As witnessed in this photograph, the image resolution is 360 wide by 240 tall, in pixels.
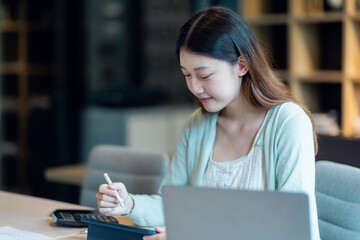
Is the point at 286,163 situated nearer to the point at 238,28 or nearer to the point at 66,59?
the point at 238,28

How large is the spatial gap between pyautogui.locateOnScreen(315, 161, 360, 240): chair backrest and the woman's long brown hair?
0.23 metres

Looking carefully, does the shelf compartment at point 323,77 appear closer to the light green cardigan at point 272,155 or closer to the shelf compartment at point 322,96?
the shelf compartment at point 322,96

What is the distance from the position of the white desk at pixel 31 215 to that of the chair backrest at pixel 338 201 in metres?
0.62

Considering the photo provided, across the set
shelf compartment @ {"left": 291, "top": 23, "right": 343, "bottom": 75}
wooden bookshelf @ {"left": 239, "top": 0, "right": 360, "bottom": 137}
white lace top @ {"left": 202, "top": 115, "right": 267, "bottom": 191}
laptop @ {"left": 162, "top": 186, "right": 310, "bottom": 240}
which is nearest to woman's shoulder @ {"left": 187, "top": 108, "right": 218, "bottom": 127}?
white lace top @ {"left": 202, "top": 115, "right": 267, "bottom": 191}

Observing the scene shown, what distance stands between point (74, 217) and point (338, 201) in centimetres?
83

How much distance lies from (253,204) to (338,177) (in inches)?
30.2

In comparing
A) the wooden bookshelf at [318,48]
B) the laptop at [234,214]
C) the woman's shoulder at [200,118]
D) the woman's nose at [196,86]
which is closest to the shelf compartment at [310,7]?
the wooden bookshelf at [318,48]

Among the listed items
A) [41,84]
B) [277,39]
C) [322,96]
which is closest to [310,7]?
[277,39]

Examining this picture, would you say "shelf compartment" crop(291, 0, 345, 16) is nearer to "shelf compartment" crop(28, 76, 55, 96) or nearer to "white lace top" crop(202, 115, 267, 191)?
"shelf compartment" crop(28, 76, 55, 96)

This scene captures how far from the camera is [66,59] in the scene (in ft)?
15.4

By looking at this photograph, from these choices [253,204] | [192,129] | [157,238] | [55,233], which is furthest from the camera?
[192,129]

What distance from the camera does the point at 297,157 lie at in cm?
166

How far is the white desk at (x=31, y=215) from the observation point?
73.1 inches

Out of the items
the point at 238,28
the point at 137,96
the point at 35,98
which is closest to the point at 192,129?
the point at 238,28
